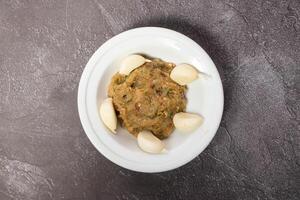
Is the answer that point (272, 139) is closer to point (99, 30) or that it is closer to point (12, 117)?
point (99, 30)

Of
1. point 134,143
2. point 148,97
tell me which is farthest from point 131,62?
point 134,143

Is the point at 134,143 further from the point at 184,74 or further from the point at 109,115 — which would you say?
the point at 184,74

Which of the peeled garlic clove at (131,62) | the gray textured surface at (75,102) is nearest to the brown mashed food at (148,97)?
the peeled garlic clove at (131,62)

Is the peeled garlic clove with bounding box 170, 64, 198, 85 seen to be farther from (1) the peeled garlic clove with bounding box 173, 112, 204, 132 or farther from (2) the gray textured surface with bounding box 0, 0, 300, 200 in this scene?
(2) the gray textured surface with bounding box 0, 0, 300, 200

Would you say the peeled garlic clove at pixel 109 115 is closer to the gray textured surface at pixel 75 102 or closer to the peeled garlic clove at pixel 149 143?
the peeled garlic clove at pixel 149 143

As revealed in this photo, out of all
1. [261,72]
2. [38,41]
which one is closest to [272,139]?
[261,72]

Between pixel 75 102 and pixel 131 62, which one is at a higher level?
pixel 131 62

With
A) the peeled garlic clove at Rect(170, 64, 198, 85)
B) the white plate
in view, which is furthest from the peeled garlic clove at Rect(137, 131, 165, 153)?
the peeled garlic clove at Rect(170, 64, 198, 85)

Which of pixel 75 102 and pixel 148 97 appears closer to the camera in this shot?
pixel 148 97
